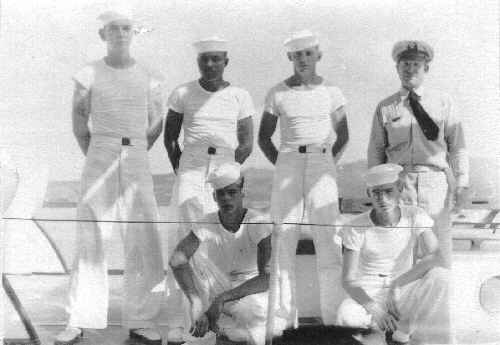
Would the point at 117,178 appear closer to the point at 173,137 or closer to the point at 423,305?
the point at 173,137

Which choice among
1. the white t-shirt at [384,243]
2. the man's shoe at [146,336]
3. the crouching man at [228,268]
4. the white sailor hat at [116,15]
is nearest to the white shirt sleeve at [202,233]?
the crouching man at [228,268]

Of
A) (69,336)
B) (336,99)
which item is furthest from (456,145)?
(69,336)

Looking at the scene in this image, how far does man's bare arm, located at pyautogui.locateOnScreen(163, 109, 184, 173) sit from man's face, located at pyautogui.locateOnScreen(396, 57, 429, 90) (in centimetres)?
104

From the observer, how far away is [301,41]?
365 cm

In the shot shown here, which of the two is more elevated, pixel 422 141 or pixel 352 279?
pixel 422 141

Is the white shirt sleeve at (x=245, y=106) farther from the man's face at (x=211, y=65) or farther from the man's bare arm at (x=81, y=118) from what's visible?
the man's bare arm at (x=81, y=118)

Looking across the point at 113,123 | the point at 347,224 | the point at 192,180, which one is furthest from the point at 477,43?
the point at 113,123

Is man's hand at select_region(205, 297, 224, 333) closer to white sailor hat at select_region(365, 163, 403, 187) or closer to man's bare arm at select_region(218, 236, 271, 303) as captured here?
man's bare arm at select_region(218, 236, 271, 303)

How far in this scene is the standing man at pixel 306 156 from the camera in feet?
11.8

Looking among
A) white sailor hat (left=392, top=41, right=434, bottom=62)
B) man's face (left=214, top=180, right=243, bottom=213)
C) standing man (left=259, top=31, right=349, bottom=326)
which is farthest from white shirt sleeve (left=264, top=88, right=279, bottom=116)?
white sailor hat (left=392, top=41, right=434, bottom=62)

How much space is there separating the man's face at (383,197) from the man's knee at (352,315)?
0.43 metres

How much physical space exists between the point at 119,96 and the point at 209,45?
462mm

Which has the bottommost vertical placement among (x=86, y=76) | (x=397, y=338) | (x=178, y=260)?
(x=397, y=338)

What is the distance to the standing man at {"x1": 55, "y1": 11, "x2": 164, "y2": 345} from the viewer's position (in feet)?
11.7
